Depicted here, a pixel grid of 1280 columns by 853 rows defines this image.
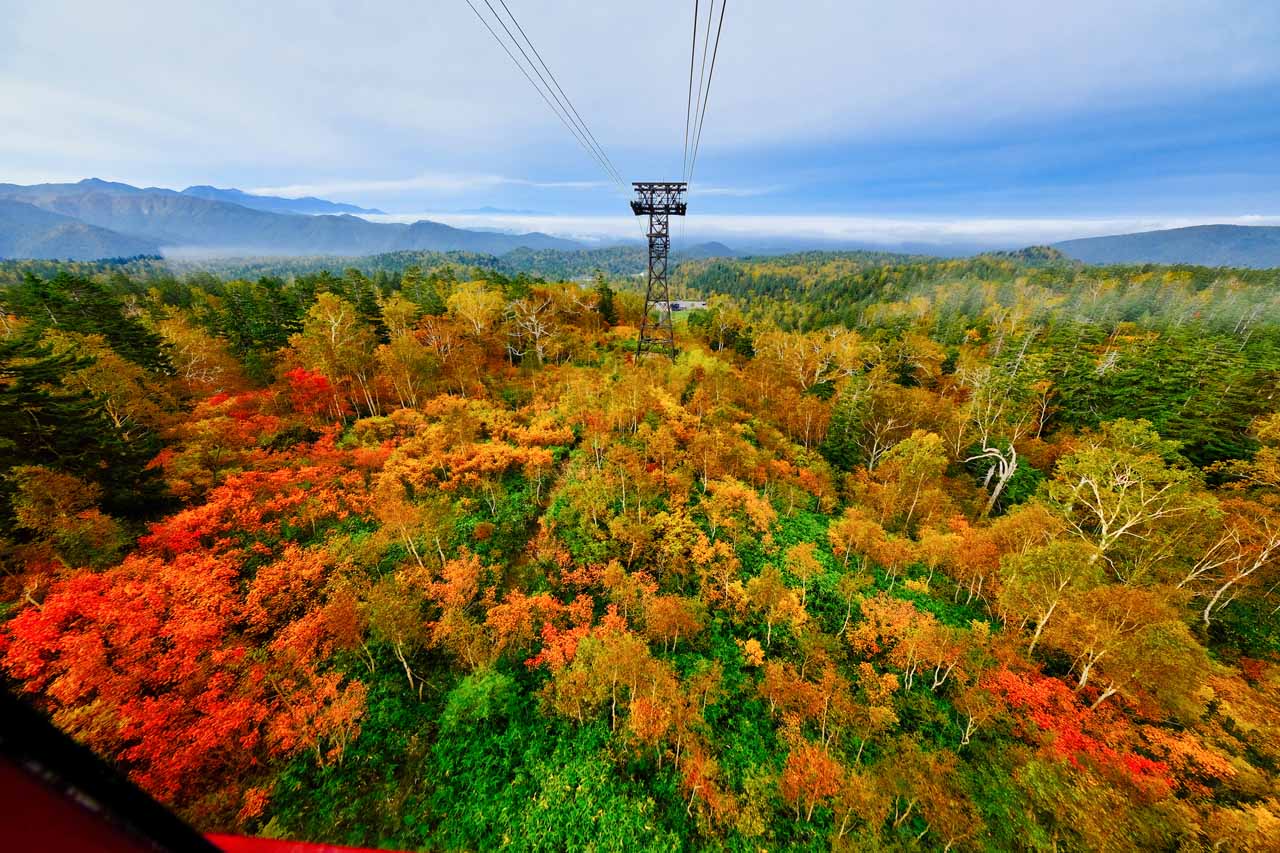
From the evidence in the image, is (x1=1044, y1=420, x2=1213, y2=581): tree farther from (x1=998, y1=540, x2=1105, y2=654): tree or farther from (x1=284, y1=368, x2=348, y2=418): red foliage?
(x1=284, y1=368, x2=348, y2=418): red foliage

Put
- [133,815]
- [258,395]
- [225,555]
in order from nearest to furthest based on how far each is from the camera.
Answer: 1. [133,815]
2. [225,555]
3. [258,395]

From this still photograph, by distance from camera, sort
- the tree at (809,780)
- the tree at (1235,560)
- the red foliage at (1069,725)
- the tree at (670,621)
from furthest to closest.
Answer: the tree at (1235,560)
the tree at (670,621)
the red foliage at (1069,725)
the tree at (809,780)

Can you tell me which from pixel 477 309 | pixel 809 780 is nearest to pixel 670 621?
pixel 809 780

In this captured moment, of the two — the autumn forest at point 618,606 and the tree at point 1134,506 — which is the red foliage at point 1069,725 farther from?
the tree at point 1134,506

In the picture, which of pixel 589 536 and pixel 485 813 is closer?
pixel 485 813

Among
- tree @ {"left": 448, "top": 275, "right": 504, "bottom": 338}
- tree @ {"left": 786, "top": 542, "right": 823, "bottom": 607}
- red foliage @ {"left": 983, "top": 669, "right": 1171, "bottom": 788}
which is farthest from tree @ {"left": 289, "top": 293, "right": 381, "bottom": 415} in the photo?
red foliage @ {"left": 983, "top": 669, "right": 1171, "bottom": 788}

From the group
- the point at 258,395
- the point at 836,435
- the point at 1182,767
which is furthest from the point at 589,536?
the point at 258,395

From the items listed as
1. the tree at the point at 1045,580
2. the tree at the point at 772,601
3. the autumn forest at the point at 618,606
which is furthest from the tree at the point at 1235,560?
the tree at the point at 772,601

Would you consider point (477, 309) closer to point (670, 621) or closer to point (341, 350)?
point (341, 350)

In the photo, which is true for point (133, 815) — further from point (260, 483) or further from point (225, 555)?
point (260, 483)
